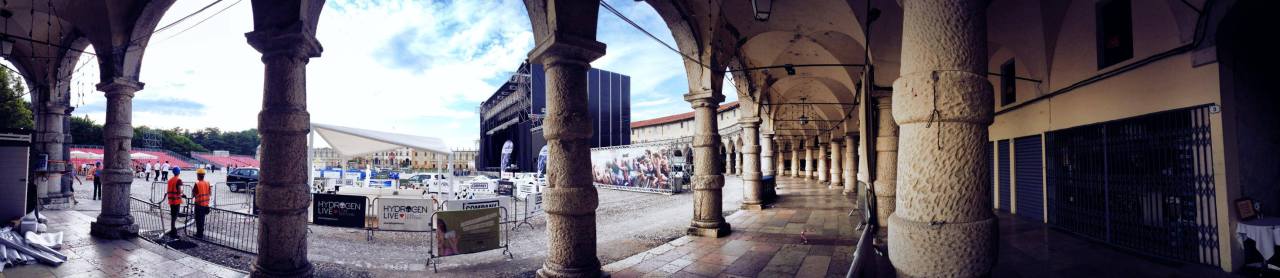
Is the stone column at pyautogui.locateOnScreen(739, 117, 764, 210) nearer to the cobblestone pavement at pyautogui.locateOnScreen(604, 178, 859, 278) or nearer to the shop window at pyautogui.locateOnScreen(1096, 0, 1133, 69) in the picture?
the cobblestone pavement at pyautogui.locateOnScreen(604, 178, 859, 278)

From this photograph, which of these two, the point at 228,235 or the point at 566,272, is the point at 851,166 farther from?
the point at 228,235

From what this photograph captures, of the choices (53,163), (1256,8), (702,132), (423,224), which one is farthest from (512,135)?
(1256,8)

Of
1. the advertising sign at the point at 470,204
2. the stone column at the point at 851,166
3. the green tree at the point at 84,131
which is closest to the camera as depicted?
the advertising sign at the point at 470,204

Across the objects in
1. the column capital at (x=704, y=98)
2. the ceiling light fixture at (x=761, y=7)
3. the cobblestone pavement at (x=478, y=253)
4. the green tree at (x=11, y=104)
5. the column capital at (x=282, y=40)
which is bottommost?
the cobblestone pavement at (x=478, y=253)

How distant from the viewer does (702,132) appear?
684 centimetres

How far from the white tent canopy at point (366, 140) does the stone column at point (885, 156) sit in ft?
26.7

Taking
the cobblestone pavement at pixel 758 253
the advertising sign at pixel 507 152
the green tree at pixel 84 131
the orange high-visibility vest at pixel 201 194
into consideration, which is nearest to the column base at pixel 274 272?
the cobblestone pavement at pixel 758 253

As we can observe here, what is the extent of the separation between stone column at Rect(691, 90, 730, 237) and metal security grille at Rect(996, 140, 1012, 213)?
242 inches

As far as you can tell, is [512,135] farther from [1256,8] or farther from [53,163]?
[1256,8]

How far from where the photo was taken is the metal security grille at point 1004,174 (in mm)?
9164

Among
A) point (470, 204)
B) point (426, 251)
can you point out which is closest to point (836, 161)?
point (470, 204)

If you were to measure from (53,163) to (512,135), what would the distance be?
76.4 feet

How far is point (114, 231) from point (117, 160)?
0.98 meters

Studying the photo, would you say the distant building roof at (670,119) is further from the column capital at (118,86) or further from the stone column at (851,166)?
the column capital at (118,86)
